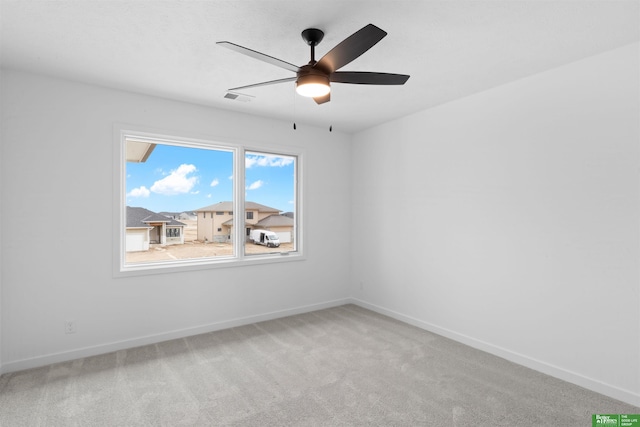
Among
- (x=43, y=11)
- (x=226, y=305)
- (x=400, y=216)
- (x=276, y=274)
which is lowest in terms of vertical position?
(x=226, y=305)

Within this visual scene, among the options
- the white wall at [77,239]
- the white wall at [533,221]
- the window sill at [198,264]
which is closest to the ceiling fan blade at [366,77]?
the white wall at [533,221]

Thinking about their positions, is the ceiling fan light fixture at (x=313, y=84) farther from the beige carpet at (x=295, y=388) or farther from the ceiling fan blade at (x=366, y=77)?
the beige carpet at (x=295, y=388)

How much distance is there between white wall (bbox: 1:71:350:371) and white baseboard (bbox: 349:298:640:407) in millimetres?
2200

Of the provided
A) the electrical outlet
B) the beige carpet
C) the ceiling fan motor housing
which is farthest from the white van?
the ceiling fan motor housing

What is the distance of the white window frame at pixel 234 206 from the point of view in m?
3.31

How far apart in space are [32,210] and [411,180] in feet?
13.0

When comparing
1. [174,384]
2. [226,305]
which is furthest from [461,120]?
[174,384]

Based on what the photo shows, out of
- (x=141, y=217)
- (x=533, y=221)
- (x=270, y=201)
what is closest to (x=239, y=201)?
(x=270, y=201)

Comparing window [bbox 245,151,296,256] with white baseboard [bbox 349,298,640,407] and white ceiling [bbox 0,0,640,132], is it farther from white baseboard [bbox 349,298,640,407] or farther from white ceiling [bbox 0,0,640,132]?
white baseboard [bbox 349,298,640,407]

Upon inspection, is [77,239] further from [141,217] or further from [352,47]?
[352,47]

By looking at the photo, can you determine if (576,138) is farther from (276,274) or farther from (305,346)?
(276,274)

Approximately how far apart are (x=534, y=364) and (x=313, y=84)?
10.1ft

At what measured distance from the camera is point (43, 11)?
2.01 metres

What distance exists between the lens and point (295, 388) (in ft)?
8.52
